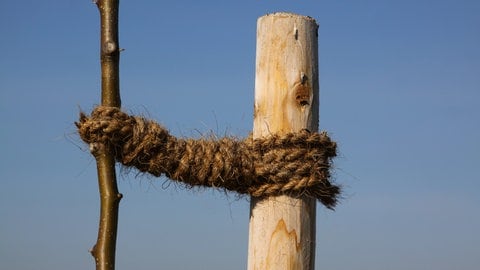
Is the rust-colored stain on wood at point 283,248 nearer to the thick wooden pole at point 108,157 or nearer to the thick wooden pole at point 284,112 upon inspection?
the thick wooden pole at point 284,112

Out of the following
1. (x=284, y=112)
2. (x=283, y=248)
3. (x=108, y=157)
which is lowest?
(x=283, y=248)

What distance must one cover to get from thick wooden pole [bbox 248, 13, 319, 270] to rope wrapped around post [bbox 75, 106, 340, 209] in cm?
5

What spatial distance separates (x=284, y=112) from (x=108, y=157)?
2.18ft

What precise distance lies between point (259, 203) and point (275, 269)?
0.25m

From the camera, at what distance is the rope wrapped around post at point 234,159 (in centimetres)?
283

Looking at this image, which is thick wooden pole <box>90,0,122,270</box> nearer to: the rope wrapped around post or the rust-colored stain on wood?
the rope wrapped around post

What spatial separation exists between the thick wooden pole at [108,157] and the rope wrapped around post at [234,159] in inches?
2.4

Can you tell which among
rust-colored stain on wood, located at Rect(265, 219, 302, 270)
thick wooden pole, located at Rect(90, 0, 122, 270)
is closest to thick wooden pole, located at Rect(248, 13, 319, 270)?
rust-colored stain on wood, located at Rect(265, 219, 302, 270)

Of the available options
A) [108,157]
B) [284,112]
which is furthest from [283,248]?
[108,157]

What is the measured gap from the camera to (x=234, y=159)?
2.92 metres

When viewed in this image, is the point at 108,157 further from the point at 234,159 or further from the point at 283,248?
the point at 283,248

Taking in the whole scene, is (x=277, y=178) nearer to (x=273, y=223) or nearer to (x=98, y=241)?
(x=273, y=223)

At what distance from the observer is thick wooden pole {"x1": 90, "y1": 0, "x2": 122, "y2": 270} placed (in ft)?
8.82

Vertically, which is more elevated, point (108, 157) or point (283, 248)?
point (108, 157)
